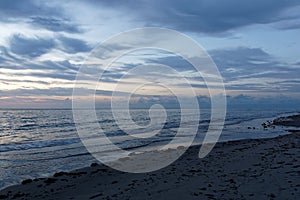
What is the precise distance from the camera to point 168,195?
352 inches

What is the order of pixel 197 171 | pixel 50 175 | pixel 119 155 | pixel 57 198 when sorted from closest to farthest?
pixel 57 198 → pixel 197 171 → pixel 50 175 → pixel 119 155

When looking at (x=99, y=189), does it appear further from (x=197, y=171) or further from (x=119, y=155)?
(x=119, y=155)

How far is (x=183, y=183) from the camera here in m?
10.4

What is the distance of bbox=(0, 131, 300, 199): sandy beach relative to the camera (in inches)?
346

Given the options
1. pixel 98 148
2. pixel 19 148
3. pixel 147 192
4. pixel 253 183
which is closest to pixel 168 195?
pixel 147 192

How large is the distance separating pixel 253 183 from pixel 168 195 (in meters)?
2.80

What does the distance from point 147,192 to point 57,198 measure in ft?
11.1

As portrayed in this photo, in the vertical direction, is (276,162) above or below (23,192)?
above

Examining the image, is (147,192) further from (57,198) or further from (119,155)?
(119,155)

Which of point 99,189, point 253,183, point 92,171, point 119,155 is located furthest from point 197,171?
point 119,155

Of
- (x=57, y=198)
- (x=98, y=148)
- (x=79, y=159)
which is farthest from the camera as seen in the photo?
(x=98, y=148)

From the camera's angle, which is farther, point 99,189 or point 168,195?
point 99,189

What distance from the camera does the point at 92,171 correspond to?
1507 centimetres

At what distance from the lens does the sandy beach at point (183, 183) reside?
8.78 metres
